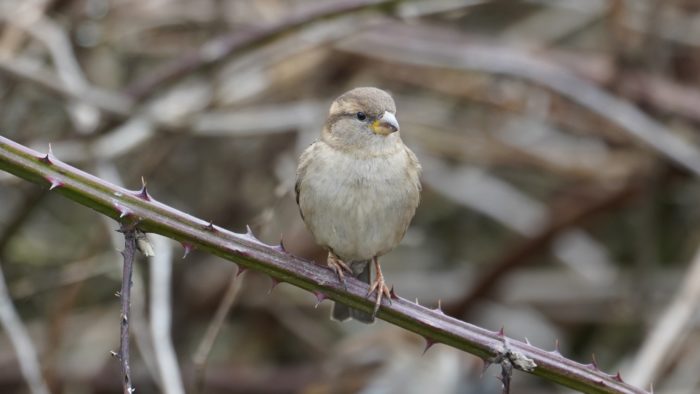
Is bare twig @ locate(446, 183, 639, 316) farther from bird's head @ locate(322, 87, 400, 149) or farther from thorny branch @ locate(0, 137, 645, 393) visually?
thorny branch @ locate(0, 137, 645, 393)

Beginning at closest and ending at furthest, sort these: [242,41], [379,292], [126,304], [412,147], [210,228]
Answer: [126,304]
[210,228]
[379,292]
[242,41]
[412,147]

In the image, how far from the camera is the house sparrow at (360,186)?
10.3 ft

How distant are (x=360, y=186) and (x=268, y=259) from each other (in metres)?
1.08

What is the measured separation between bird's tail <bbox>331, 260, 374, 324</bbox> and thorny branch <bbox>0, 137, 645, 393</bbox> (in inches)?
22.2

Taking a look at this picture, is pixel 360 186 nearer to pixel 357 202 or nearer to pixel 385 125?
pixel 357 202

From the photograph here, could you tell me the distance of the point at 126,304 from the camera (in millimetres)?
1762

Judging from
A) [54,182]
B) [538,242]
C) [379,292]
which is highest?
[54,182]

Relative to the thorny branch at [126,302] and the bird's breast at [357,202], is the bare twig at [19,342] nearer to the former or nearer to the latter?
the bird's breast at [357,202]

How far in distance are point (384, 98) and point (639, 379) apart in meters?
1.52

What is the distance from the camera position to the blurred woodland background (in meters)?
4.72

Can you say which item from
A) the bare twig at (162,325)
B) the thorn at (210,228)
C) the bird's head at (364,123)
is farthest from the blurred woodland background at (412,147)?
the thorn at (210,228)

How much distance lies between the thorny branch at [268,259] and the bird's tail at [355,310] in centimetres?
56

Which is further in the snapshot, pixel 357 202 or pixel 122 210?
pixel 357 202

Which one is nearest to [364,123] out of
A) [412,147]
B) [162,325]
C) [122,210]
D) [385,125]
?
[385,125]
